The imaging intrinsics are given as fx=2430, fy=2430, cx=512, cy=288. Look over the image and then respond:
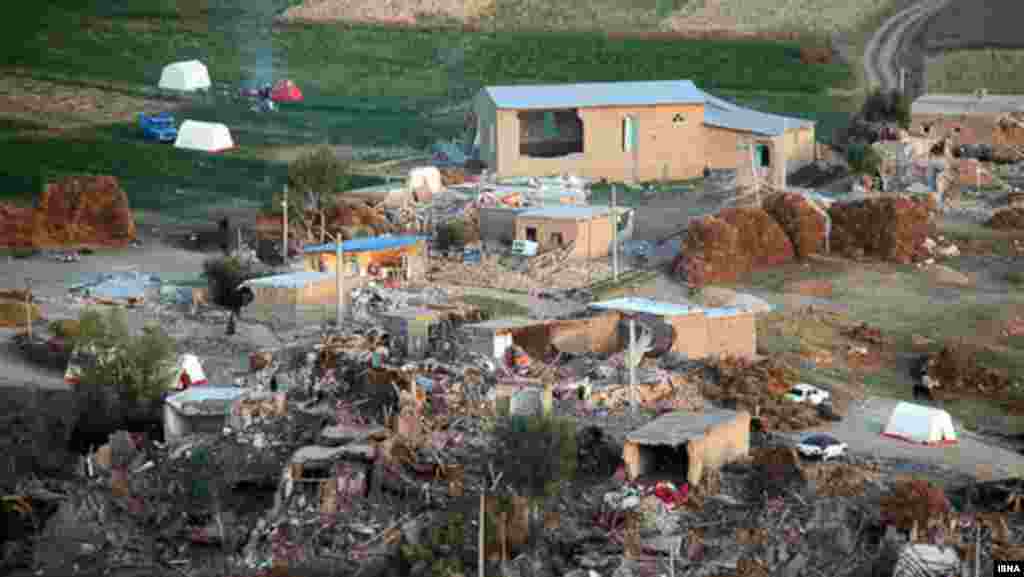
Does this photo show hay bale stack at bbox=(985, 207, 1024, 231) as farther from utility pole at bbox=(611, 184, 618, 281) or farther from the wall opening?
the wall opening

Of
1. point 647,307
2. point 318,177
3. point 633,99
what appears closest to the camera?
point 647,307

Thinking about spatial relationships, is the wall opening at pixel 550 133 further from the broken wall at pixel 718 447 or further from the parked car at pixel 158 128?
the broken wall at pixel 718 447

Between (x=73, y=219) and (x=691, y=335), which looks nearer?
(x=691, y=335)

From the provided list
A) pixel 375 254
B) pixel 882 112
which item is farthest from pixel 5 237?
pixel 882 112

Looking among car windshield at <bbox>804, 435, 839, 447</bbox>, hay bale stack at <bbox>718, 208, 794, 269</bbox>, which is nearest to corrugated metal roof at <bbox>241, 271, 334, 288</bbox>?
hay bale stack at <bbox>718, 208, 794, 269</bbox>

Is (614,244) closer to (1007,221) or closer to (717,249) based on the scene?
(717,249)

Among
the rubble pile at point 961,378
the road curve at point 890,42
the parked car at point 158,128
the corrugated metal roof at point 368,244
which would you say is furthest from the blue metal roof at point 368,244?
the road curve at point 890,42

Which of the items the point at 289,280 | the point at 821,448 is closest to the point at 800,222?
the point at 289,280
